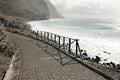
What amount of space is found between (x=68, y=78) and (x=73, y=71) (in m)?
1.15

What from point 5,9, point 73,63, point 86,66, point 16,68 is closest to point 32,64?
Result: point 16,68

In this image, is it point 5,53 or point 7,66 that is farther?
point 5,53

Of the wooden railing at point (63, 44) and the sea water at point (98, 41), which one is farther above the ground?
the wooden railing at point (63, 44)

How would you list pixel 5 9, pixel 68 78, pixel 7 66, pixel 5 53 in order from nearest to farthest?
1. pixel 68 78
2. pixel 7 66
3. pixel 5 53
4. pixel 5 9

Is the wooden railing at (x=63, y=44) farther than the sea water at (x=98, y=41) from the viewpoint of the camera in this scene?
No

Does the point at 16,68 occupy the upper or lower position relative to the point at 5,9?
lower

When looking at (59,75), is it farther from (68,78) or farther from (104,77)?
(104,77)

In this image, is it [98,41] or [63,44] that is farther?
[98,41]

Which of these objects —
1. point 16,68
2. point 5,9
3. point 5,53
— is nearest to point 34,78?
point 16,68

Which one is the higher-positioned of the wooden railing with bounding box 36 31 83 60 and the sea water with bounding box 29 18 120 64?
the wooden railing with bounding box 36 31 83 60

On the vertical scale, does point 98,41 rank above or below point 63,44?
below

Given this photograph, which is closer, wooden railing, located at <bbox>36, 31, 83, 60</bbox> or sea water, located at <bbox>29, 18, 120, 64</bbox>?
wooden railing, located at <bbox>36, 31, 83, 60</bbox>

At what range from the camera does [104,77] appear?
817 centimetres

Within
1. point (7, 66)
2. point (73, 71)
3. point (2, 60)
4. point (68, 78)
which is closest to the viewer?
point (68, 78)
